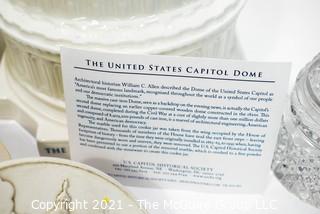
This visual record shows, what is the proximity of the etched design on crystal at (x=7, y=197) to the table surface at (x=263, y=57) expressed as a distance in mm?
101

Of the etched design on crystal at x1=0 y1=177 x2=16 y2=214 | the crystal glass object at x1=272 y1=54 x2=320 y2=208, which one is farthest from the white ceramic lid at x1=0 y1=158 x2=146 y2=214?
the crystal glass object at x1=272 y1=54 x2=320 y2=208

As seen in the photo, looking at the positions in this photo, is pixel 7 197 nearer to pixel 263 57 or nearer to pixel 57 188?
pixel 57 188

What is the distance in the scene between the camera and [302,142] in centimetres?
41

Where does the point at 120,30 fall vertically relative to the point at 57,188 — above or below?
above

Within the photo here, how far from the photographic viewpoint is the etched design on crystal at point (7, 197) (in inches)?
12.9

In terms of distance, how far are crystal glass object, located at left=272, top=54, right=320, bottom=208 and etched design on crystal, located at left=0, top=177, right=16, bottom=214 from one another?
0.25m

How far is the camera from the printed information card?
12.4 inches

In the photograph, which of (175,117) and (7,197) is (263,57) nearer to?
(175,117)

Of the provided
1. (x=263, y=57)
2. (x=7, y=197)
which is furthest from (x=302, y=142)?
(x=7, y=197)

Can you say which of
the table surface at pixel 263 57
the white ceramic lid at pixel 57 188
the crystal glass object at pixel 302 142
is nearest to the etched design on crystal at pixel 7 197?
the white ceramic lid at pixel 57 188

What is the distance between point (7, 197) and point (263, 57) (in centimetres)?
32

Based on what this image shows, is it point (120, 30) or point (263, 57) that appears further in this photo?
point (263, 57)

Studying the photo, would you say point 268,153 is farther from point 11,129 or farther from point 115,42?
point 11,129

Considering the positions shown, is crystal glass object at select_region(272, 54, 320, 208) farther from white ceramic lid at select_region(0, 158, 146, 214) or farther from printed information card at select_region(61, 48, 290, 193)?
white ceramic lid at select_region(0, 158, 146, 214)
